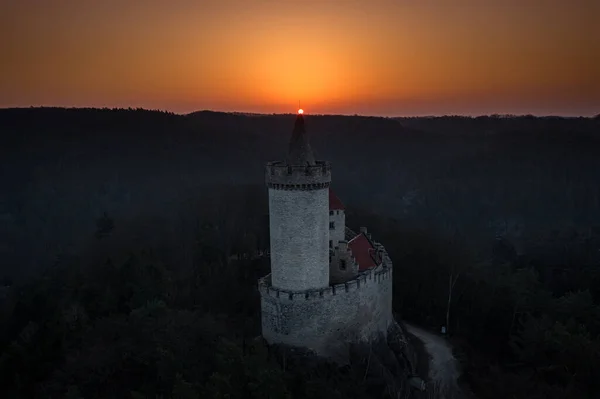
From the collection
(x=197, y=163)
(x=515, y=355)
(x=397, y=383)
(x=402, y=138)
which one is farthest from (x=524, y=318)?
(x=402, y=138)

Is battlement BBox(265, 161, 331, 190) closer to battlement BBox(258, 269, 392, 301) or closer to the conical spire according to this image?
the conical spire

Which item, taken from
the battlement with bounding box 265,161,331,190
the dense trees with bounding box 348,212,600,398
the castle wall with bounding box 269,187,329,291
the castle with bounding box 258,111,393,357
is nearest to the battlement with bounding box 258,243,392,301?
the castle with bounding box 258,111,393,357


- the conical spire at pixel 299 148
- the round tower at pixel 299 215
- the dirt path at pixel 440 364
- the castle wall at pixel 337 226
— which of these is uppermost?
the conical spire at pixel 299 148

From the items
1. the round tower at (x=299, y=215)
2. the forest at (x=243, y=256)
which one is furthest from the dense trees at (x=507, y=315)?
the round tower at (x=299, y=215)

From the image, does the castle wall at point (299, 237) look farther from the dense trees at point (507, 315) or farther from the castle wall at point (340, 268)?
the dense trees at point (507, 315)

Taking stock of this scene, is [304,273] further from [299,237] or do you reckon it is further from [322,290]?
[299,237]

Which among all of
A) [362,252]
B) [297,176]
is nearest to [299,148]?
[297,176]
